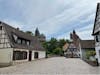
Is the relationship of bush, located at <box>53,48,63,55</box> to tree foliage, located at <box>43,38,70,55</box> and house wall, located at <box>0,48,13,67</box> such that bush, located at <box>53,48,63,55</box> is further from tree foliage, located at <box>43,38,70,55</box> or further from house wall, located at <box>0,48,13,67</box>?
house wall, located at <box>0,48,13,67</box>

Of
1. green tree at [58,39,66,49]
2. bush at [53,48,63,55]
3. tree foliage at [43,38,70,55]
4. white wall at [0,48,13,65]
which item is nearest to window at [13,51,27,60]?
white wall at [0,48,13,65]

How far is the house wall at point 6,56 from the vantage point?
21.8m

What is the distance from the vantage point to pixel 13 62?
72.6ft

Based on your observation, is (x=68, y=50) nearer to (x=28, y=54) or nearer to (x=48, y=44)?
(x=48, y=44)

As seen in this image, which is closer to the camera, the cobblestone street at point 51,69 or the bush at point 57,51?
the cobblestone street at point 51,69

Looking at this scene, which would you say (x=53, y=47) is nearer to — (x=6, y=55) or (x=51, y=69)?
(x=6, y=55)

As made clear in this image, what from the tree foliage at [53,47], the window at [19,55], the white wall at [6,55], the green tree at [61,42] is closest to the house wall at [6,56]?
the white wall at [6,55]

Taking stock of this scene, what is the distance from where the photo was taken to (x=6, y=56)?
72.6ft

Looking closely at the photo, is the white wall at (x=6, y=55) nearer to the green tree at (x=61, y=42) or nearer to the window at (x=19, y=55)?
the window at (x=19, y=55)

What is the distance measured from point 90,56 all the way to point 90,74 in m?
15.2

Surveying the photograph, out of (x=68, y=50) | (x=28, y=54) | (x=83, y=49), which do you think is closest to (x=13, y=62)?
(x=28, y=54)

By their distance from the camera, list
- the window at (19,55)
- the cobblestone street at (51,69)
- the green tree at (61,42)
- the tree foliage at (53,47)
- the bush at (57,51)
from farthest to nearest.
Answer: the green tree at (61,42), the tree foliage at (53,47), the bush at (57,51), the window at (19,55), the cobblestone street at (51,69)

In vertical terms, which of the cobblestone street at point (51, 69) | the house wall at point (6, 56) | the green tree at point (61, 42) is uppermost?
the green tree at point (61, 42)

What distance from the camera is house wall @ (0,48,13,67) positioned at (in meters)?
21.8
